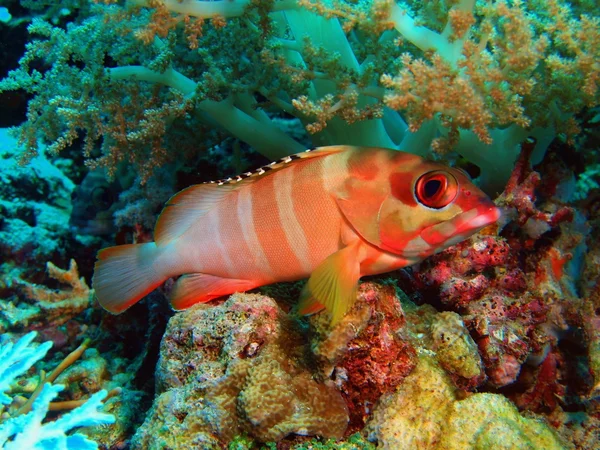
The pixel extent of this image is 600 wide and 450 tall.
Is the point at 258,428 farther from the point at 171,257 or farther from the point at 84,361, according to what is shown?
the point at 84,361

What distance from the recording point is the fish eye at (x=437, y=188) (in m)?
2.41

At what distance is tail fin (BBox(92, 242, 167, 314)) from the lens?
311cm

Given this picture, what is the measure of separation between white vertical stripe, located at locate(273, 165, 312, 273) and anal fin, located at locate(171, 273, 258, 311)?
498 mm

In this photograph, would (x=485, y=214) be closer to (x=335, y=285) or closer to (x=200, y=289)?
(x=335, y=285)

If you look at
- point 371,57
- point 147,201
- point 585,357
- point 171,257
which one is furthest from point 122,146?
point 585,357

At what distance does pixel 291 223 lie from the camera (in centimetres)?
274

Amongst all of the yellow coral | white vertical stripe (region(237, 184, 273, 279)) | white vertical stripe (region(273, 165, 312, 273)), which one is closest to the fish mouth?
the yellow coral

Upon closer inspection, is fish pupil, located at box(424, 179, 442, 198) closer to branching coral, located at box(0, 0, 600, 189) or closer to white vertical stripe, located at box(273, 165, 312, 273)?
branching coral, located at box(0, 0, 600, 189)

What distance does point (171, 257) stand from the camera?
3.06 meters

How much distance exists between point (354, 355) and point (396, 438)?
20.8 inches

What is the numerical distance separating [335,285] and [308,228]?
0.50m

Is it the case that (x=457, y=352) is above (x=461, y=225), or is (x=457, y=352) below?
below

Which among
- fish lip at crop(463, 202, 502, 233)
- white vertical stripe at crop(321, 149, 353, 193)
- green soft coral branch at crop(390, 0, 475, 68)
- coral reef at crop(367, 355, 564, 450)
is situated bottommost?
coral reef at crop(367, 355, 564, 450)

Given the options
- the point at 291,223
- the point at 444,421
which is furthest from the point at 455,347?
the point at 291,223
